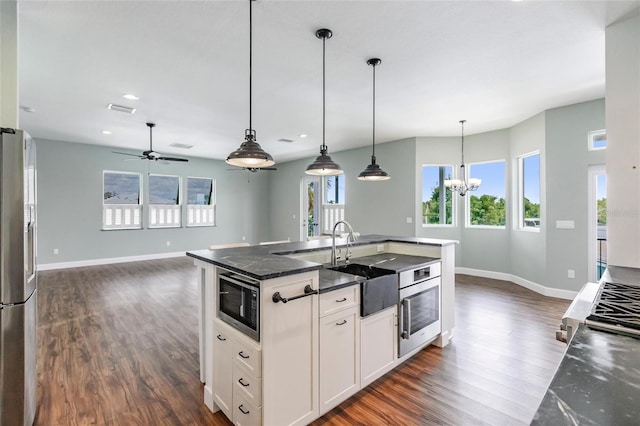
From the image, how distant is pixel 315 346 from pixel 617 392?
1.47m

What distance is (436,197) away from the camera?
655 cm

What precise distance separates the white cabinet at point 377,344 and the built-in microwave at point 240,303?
0.87m

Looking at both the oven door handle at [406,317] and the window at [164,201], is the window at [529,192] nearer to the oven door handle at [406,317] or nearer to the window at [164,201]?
the oven door handle at [406,317]

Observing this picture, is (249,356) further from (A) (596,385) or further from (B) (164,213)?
(B) (164,213)

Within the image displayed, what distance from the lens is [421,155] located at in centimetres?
634

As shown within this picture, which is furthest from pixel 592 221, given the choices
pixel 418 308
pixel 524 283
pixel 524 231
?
pixel 418 308

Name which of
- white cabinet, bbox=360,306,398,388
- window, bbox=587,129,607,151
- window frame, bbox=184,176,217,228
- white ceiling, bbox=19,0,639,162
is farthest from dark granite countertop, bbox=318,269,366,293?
window frame, bbox=184,176,217,228

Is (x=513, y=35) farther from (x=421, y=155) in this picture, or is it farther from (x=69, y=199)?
(x=69, y=199)

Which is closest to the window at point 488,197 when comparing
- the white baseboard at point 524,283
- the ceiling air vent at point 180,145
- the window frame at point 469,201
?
the window frame at point 469,201

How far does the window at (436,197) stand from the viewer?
6488 millimetres

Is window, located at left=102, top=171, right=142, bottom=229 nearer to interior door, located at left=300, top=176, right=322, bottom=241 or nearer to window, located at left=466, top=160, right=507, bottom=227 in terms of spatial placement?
interior door, located at left=300, top=176, right=322, bottom=241

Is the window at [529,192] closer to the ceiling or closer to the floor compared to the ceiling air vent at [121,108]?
closer to the floor

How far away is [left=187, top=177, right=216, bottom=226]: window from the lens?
28.6ft

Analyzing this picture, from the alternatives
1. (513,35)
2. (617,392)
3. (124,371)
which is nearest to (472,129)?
(513,35)
